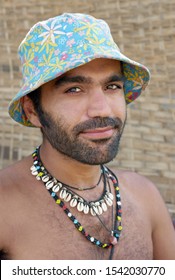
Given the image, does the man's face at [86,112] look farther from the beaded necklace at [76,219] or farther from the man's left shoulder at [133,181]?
the man's left shoulder at [133,181]

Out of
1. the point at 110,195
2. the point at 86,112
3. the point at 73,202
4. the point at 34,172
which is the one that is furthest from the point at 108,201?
the point at 86,112

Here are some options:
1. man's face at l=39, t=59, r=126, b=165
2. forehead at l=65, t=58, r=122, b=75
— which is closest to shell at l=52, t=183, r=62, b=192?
man's face at l=39, t=59, r=126, b=165

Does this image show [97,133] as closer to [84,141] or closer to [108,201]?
[84,141]

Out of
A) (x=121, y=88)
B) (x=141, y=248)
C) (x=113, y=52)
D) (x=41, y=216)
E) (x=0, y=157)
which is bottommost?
(x=0, y=157)

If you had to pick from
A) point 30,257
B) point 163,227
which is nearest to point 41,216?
point 30,257

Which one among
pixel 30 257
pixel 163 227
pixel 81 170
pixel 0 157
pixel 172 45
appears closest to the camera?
pixel 30 257

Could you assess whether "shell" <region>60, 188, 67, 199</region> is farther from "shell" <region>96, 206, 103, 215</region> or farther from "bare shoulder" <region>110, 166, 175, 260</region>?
"bare shoulder" <region>110, 166, 175, 260</region>

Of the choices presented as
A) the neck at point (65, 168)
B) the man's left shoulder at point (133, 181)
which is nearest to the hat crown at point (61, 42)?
the neck at point (65, 168)

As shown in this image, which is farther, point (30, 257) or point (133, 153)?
point (133, 153)

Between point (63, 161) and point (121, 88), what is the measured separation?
257 millimetres

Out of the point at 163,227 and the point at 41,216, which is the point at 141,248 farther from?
the point at 41,216

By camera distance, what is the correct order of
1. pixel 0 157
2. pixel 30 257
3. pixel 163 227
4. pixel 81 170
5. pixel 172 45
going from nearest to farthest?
pixel 30 257 → pixel 81 170 → pixel 163 227 → pixel 172 45 → pixel 0 157

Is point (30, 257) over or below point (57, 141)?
below
